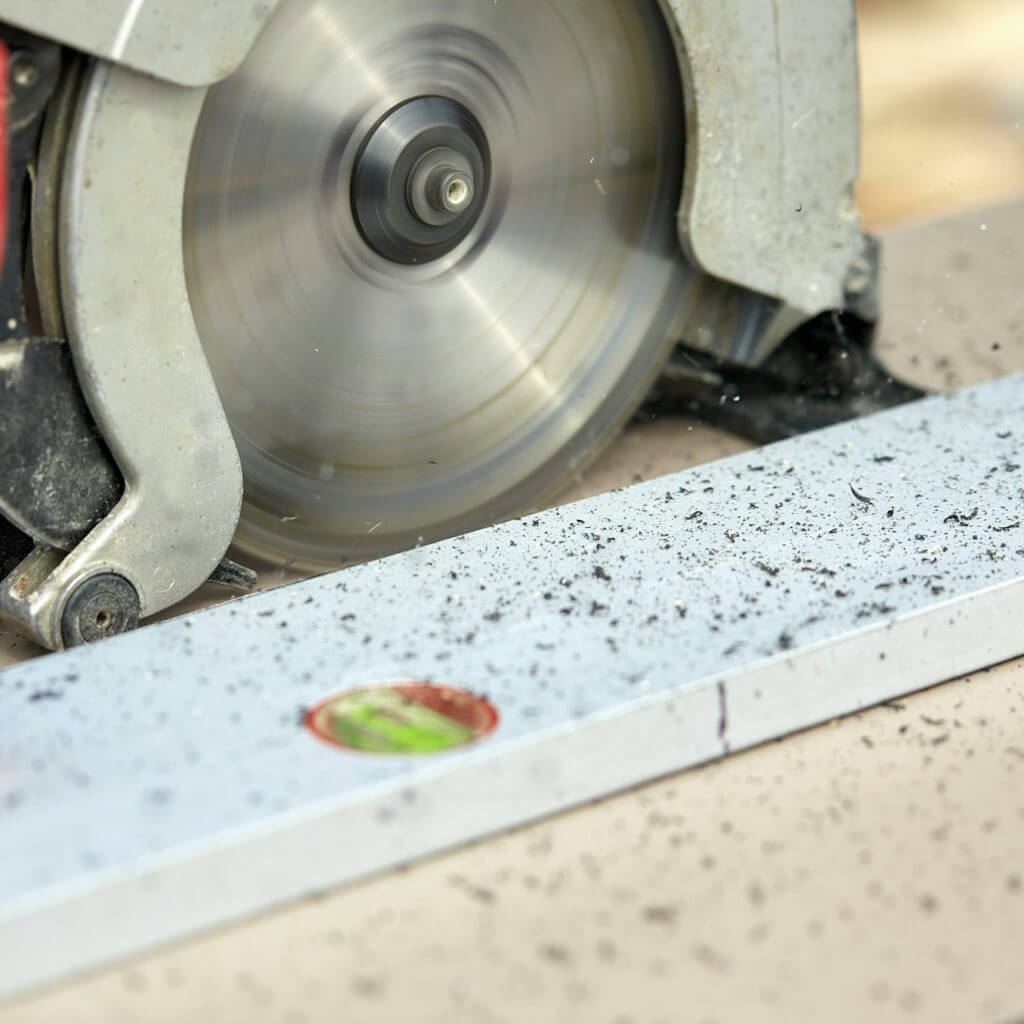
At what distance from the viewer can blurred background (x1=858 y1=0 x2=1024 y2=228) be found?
3.89 m

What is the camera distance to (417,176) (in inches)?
71.8

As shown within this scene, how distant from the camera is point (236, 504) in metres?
1.80

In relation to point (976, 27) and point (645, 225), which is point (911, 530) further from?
point (976, 27)

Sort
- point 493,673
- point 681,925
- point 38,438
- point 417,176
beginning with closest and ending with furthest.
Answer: point 681,925, point 493,673, point 38,438, point 417,176

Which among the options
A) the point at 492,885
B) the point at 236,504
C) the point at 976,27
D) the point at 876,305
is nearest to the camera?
the point at 492,885

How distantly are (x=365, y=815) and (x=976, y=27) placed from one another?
14.7 feet

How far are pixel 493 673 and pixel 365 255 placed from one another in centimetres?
59

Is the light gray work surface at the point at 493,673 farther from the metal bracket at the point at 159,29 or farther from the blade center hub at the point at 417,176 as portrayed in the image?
the metal bracket at the point at 159,29

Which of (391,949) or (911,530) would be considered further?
(911,530)

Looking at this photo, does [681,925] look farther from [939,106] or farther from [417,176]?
[939,106]

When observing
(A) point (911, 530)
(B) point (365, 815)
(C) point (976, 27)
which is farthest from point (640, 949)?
(C) point (976, 27)

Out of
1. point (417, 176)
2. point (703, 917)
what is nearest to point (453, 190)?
point (417, 176)

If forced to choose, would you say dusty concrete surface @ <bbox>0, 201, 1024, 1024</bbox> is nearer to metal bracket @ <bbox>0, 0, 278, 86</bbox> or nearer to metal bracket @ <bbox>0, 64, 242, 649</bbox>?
metal bracket @ <bbox>0, 64, 242, 649</bbox>

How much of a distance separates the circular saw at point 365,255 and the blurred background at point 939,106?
4.52 ft
